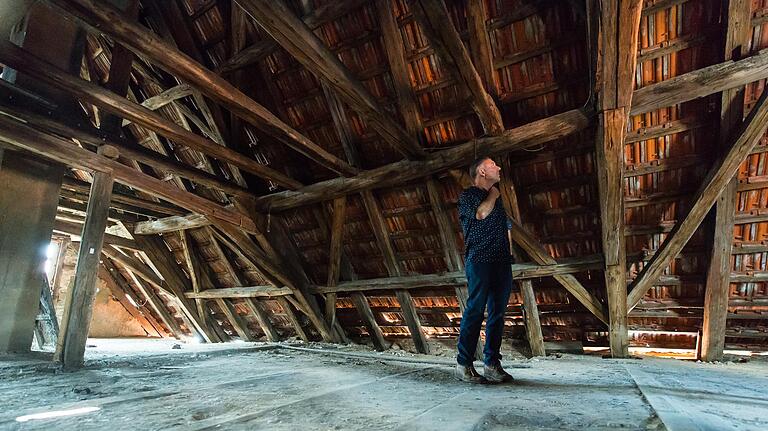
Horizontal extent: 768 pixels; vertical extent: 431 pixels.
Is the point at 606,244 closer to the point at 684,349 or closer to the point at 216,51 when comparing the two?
the point at 684,349

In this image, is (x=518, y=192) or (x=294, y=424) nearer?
(x=294, y=424)

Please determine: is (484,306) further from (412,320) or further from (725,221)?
(412,320)

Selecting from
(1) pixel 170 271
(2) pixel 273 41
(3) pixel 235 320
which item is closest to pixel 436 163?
(2) pixel 273 41

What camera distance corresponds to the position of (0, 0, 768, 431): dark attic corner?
5.90 feet

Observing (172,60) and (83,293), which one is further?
(83,293)

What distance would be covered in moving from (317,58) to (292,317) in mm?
4981

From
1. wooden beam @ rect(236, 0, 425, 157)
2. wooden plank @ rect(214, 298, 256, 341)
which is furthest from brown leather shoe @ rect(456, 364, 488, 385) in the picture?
wooden plank @ rect(214, 298, 256, 341)

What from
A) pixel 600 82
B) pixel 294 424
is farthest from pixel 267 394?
pixel 600 82

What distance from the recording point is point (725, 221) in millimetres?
3572

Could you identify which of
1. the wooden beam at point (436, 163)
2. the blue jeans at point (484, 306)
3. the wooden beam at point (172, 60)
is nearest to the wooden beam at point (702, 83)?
the wooden beam at point (436, 163)

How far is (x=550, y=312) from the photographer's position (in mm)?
4875

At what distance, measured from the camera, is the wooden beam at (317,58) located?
7.30ft

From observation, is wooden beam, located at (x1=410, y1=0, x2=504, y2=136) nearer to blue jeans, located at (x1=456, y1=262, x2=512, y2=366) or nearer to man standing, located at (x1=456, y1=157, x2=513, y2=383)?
man standing, located at (x1=456, y1=157, x2=513, y2=383)

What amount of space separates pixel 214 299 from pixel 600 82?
23.6ft
